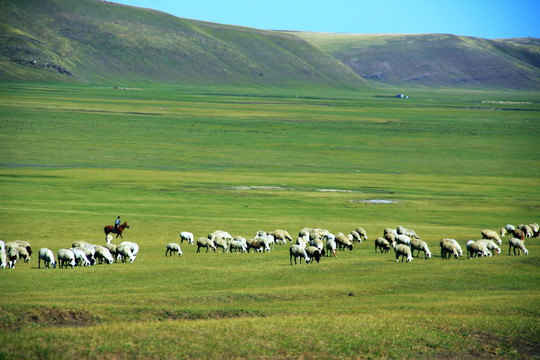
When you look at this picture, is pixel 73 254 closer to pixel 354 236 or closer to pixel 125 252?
pixel 125 252

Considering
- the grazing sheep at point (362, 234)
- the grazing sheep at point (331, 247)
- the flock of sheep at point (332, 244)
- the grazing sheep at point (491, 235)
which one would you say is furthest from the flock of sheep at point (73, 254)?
the grazing sheep at point (491, 235)

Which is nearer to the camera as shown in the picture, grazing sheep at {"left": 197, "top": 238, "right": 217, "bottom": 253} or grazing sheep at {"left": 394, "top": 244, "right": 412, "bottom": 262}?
grazing sheep at {"left": 394, "top": 244, "right": 412, "bottom": 262}

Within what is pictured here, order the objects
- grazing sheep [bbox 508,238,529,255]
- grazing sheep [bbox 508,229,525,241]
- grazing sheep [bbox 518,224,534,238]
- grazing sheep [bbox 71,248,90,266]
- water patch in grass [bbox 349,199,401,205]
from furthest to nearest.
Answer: water patch in grass [bbox 349,199,401,205] → grazing sheep [bbox 518,224,534,238] → grazing sheep [bbox 508,229,525,241] → grazing sheep [bbox 508,238,529,255] → grazing sheep [bbox 71,248,90,266]

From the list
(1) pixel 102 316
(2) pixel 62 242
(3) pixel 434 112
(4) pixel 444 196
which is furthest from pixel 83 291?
(3) pixel 434 112

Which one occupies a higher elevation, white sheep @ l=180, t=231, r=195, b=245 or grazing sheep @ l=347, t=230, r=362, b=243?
white sheep @ l=180, t=231, r=195, b=245

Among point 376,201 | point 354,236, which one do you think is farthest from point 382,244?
point 376,201

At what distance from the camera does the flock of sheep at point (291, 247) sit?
28516mm

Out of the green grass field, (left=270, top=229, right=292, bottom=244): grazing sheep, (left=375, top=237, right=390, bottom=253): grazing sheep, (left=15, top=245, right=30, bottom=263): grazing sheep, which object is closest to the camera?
the green grass field

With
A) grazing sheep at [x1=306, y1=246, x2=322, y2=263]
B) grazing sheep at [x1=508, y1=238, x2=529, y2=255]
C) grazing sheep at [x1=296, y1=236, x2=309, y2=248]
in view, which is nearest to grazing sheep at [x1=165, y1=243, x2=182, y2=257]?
grazing sheep at [x1=296, y1=236, x2=309, y2=248]

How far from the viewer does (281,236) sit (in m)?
35.7

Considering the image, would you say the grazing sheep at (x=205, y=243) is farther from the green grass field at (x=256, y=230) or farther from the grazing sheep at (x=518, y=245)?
the grazing sheep at (x=518, y=245)

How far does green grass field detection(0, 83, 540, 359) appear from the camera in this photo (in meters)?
18.8

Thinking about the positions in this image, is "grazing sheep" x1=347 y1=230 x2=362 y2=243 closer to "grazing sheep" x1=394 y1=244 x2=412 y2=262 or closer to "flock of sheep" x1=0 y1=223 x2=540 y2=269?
"flock of sheep" x1=0 y1=223 x2=540 y2=269

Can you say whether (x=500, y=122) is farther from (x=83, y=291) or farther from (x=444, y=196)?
(x=83, y=291)
